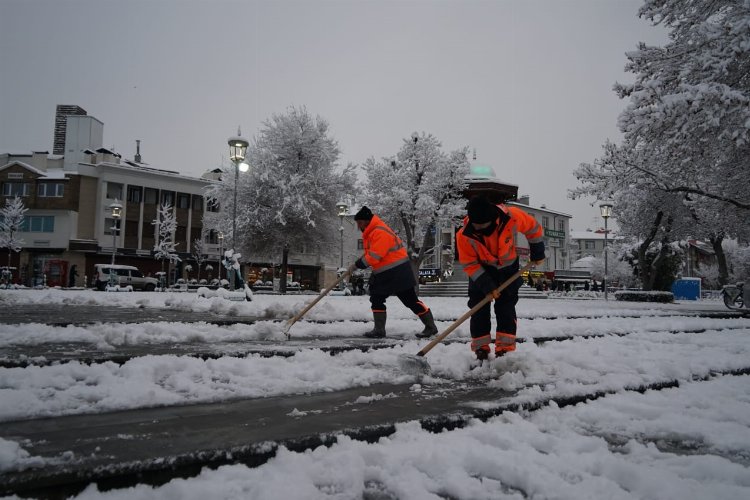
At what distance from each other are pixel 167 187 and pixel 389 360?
162 ft

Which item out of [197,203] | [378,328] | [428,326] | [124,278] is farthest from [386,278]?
[197,203]

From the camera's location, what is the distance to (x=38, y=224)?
43.4 meters

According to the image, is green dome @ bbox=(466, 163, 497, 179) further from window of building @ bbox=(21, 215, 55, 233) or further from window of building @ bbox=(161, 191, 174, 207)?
window of building @ bbox=(21, 215, 55, 233)

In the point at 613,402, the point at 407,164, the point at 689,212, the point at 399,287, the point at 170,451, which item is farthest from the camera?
the point at 407,164

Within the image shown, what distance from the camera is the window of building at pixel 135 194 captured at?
1816 inches

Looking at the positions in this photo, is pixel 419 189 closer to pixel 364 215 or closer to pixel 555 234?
pixel 364 215

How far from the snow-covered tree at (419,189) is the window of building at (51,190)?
31117 mm

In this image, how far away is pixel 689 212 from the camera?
888 inches

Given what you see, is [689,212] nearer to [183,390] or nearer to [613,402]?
[613,402]

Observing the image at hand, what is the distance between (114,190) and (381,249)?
4636 cm

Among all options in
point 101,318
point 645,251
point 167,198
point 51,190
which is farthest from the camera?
point 167,198

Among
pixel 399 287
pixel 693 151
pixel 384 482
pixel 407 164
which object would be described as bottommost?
pixel 384 482

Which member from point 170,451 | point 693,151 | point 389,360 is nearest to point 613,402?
point 389,360

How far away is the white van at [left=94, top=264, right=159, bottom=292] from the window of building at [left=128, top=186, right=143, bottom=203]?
16.7 meters
